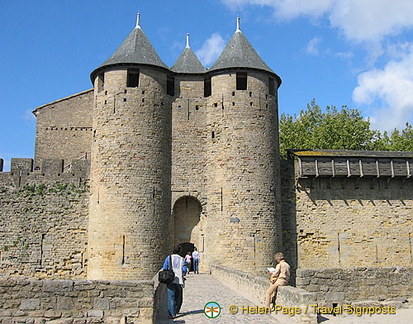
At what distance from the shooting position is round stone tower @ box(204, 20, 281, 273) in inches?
716


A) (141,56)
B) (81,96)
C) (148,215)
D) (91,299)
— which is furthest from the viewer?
(81,96)

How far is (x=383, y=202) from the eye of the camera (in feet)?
69.4

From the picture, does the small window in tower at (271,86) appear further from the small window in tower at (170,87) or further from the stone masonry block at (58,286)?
the stone masonry block at (58,286)

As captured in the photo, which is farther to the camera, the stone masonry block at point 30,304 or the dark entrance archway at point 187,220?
the dark entrance archway at point 187,220

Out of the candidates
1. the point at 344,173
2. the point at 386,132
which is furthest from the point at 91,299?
the point at 386,132

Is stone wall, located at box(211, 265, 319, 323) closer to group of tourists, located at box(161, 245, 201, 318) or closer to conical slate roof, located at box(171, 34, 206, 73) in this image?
group of tourists, located at box(161, 245, 201, 318)

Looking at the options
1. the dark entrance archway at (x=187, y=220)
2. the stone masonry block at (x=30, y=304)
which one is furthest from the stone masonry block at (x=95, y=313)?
the dark entrance archway at (x=187, y=220)

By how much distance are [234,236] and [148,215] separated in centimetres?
328

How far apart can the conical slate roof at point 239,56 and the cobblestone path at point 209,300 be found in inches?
347

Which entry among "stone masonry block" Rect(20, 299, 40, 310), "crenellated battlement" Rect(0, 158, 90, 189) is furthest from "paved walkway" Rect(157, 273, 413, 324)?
"crenellated battlement" Rect(0, 158, 90, 189)

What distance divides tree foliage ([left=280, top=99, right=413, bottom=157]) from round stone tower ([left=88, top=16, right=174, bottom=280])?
1538 centimetres

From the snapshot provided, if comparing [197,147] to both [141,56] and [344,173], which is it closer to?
[141,56]

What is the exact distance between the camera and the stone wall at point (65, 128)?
973 inches

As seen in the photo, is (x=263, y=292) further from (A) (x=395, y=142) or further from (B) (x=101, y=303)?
(A) (x=395, y=142)
